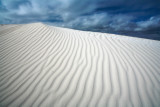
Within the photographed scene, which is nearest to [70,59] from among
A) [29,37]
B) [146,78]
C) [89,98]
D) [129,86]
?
[89,98]

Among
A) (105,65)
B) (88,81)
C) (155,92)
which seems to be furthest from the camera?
(105,65)

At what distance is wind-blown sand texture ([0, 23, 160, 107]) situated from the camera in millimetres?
1454

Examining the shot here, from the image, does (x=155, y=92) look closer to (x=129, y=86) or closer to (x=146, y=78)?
(x=146, y=78)

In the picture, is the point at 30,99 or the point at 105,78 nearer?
the point at 30,99

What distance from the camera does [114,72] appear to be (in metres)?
2.04

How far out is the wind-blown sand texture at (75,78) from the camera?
1454 mm

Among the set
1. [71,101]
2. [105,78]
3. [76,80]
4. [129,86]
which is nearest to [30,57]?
[76,80]

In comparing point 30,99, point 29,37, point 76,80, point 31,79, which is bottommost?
point 30,99

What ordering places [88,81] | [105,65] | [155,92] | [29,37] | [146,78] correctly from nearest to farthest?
[155,92] → [88,81] → [146,78] → [105,65] → [29,37]

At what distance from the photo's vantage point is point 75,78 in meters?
1.85

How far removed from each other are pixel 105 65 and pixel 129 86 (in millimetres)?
773

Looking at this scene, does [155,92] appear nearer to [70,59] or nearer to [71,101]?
[71,101]

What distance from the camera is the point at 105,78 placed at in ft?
6.15

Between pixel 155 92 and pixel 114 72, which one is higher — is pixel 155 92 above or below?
below
